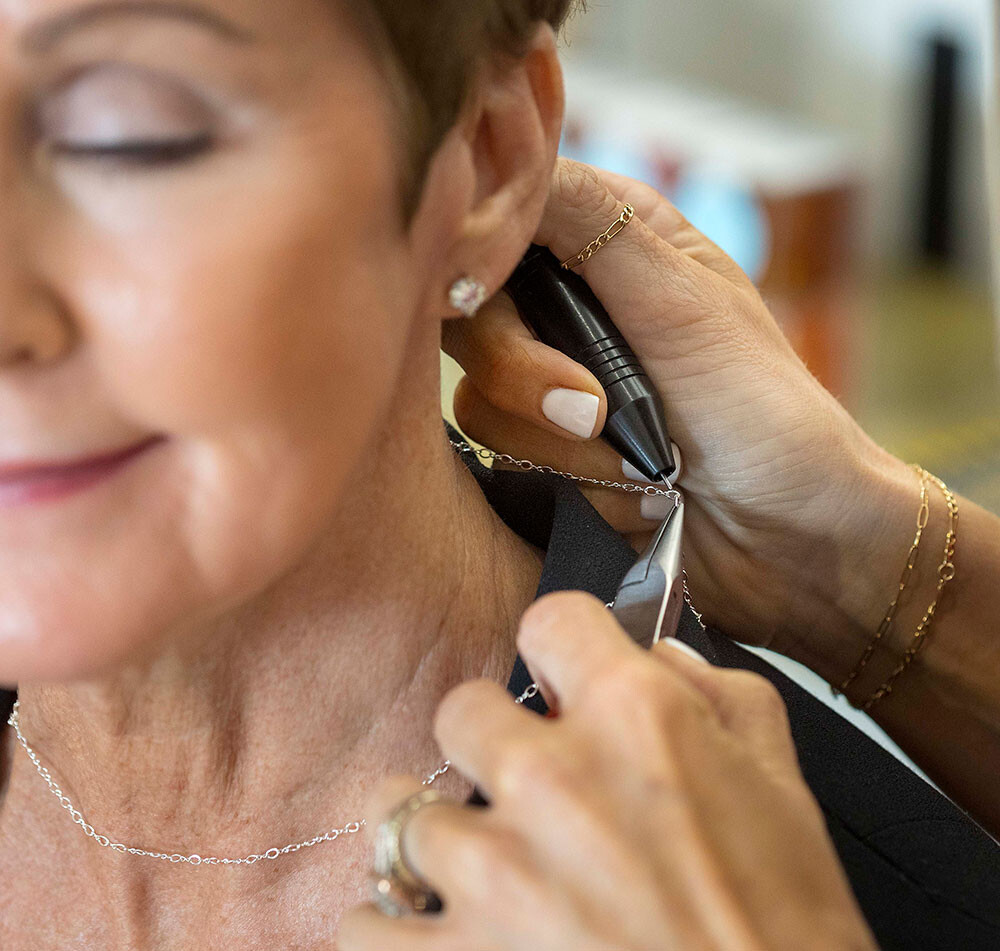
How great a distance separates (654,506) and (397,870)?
0.48 metres

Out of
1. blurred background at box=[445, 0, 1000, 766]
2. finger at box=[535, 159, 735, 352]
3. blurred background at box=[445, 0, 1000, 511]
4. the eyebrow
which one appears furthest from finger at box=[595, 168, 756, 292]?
blurred background at box=[445, 0, 1000, 766]

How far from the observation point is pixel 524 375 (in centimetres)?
99

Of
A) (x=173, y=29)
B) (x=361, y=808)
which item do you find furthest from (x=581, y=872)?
(x=173, y=29)

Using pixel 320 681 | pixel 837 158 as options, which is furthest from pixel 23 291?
pixel 837 158

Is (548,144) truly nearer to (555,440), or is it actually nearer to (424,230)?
(424,230)

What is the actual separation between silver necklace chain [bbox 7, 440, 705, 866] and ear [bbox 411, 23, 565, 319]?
227mm

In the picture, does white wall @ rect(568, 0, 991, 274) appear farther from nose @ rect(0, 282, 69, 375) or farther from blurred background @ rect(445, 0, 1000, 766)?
nose @ rect(0, 282, 69, 375)

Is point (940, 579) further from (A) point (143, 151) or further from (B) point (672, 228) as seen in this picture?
(A) point (143, 151)

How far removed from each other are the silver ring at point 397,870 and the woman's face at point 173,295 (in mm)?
169

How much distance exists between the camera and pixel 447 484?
3.14ft

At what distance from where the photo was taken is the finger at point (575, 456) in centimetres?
107

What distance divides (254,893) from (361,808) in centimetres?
11

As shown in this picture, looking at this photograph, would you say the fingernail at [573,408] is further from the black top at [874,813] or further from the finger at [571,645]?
the finger at [571,645]

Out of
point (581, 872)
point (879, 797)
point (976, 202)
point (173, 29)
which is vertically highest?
point (173, 29)
